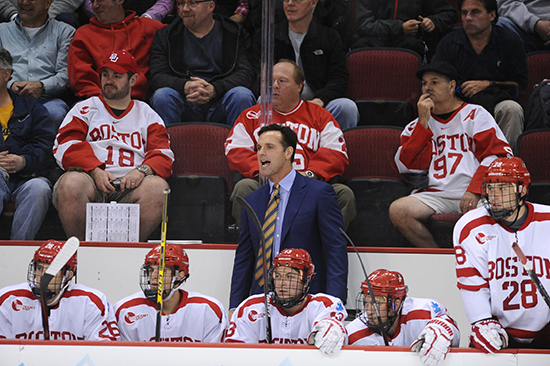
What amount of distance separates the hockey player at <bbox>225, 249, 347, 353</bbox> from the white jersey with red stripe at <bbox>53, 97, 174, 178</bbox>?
117 cm

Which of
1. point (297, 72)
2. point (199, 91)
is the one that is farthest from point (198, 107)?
point (297, 72)

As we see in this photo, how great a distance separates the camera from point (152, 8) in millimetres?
3916

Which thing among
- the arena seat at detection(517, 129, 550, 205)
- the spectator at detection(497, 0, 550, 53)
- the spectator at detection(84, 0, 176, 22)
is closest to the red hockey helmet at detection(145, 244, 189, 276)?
the spectator at detection(84, 0, 176, 22)

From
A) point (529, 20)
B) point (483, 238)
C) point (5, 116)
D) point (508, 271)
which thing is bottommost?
point (508, 271)

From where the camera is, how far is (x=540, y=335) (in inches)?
95.7

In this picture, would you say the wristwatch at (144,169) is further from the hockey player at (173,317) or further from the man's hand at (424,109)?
the man's hand at (424,109)

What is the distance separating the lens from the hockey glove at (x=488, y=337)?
2.06 m

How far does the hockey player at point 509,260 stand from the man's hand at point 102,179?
1.84m

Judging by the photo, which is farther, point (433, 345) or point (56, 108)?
point (56, 108)

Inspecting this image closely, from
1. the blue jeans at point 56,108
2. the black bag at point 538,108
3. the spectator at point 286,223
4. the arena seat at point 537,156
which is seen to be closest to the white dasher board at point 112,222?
the blue jeans at point 56,108

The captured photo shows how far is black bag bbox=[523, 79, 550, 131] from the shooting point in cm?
368

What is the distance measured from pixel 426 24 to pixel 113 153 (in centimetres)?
197

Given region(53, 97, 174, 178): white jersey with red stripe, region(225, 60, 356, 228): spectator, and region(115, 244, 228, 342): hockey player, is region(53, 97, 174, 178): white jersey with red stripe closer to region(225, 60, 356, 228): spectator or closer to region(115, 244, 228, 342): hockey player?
region(225, 60, 356, 228): spectator

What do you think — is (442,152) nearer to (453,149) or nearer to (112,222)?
(453,149)
